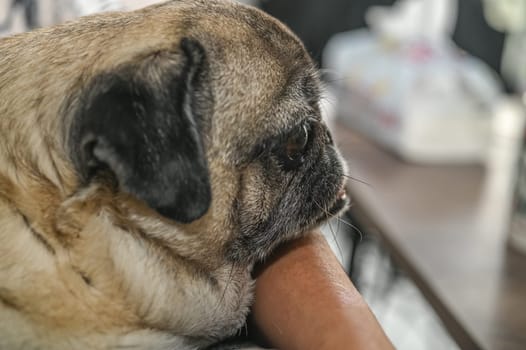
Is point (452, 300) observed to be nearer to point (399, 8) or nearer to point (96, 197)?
point (96, 197)

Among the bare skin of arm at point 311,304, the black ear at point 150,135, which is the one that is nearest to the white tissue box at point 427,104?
the bare skin of arm at point 311,304

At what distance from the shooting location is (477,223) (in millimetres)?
1466

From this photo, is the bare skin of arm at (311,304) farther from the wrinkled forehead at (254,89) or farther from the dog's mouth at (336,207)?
the wrinkled forehead at (254,89)

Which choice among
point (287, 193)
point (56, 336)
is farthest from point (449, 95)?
point (56, 336)

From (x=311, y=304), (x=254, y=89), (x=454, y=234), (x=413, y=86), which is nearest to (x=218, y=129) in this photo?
(x=254, y=89)

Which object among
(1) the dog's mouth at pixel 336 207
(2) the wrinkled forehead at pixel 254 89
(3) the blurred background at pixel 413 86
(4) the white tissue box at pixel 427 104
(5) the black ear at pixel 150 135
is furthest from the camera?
(4) the white tissue box at pixel 427 104

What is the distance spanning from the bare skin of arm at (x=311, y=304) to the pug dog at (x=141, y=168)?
0.14ft

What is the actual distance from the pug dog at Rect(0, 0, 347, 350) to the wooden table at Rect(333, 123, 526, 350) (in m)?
0.36

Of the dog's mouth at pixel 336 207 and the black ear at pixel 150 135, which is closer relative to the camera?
the black ear at pixel 150 135

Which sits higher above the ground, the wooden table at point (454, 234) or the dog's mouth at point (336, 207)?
the dog's mouth at point (336, 207)

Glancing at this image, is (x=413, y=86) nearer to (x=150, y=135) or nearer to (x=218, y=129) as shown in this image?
(x=218, y=129)

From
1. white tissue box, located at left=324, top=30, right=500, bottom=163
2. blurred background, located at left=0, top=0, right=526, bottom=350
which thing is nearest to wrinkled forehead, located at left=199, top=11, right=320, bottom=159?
blurred background, located at left=0, top=0, right=526, bottom=350

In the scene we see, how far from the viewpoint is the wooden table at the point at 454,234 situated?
1.11 m

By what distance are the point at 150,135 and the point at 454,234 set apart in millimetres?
813
